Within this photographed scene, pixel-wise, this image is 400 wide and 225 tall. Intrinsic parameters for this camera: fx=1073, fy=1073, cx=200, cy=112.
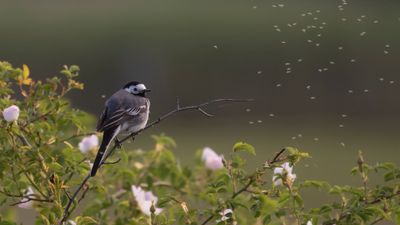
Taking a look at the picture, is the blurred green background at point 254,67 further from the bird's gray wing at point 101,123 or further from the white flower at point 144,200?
the white flower at point 144,200

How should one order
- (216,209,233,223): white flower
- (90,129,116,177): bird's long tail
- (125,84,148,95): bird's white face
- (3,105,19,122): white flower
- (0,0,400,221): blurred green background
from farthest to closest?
(0,0,400,221): blurred green background, (125,84,148,95): bird's white face, (90,129,116,177): bird's long tail, (3,105,19,122): white flower, (216,209,233,223): white flower

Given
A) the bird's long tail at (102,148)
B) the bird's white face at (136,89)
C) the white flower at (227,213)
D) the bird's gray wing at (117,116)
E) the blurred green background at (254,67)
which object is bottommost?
the blurred green background at (254,67)

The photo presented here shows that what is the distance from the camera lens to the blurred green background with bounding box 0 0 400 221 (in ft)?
50.8

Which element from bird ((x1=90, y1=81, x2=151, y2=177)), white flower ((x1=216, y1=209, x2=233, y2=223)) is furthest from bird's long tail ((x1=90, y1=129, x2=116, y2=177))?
white flower ((x1=216, y1=209, x2=233, y2=223))

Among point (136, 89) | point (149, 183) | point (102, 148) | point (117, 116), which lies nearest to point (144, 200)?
point (102, 148)

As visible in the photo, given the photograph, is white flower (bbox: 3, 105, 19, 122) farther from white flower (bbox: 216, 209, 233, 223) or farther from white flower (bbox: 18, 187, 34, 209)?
white flower (bbox: 216, 209, 233, 223)

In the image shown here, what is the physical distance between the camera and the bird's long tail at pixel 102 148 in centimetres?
457

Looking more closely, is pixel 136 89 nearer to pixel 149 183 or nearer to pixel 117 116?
pixel 117 116

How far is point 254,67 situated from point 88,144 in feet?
40.9

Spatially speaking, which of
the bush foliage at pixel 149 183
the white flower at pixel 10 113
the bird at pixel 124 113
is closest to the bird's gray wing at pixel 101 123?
the bird at pixel 124 113

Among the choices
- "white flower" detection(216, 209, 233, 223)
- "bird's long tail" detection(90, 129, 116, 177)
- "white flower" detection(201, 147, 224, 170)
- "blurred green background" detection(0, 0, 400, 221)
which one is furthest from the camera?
"blurred green background" detection(0, 0, 400, 221)

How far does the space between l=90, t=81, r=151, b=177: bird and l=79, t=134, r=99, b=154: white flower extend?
1.9 inches

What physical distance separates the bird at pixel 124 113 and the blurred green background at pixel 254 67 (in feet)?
24.5

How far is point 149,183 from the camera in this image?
5203 millimetres
